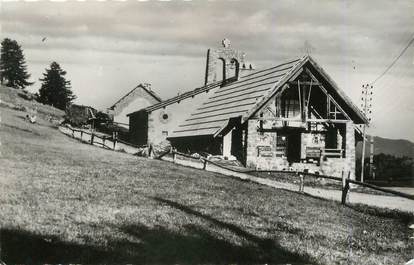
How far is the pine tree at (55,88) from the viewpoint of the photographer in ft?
188

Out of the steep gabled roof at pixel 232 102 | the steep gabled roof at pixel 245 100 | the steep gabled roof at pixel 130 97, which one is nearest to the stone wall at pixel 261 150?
the steep gabled roof at pixel 245 100

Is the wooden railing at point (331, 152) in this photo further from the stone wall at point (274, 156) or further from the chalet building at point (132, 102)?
the chalet building at point (132, 102)

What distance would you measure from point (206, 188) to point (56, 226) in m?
7.08

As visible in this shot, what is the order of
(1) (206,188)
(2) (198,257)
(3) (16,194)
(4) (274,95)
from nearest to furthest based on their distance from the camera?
(2) (198,257), (3) (16,194), (1) (206,188), (4) (274,95)

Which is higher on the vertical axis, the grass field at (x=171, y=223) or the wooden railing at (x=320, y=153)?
the wooden railing at (x=320, y=153)

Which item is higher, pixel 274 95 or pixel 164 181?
pixel 274 95

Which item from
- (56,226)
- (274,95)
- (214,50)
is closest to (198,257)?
(56,226)

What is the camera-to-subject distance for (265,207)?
12.6 metres

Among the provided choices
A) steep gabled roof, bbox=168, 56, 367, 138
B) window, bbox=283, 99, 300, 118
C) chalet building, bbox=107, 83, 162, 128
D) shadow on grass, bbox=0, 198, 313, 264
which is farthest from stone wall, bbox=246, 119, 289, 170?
chalet building, bbox=107, 83, 162, 128

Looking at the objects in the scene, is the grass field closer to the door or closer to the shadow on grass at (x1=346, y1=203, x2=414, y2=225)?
the shadow on grass at (x1=346, y1=203, x2=414, y2=225)

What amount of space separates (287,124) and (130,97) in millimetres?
34843

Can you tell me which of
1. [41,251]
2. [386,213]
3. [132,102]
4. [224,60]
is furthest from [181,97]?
[41,251]

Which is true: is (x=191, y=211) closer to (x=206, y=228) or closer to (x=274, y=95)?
(x=206, y=228)

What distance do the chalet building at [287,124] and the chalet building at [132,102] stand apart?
1122 inches
